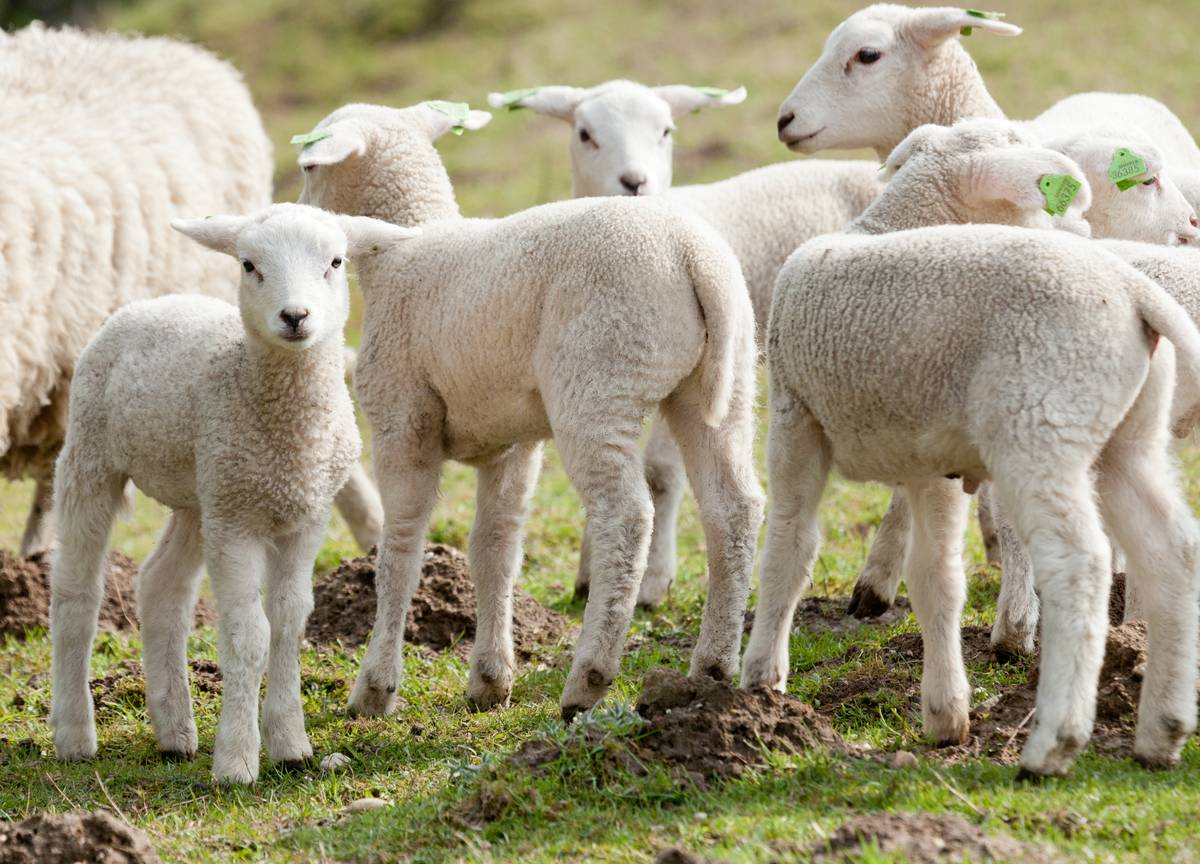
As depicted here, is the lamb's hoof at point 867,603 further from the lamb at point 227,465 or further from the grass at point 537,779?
the lamb at point 227,465

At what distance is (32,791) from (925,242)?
3.32 meters

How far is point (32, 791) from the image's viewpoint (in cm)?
530

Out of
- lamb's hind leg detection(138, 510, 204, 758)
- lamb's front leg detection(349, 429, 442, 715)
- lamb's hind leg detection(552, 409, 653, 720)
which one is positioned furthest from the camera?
lamb's front leg detection(349, 429, 442, 715)

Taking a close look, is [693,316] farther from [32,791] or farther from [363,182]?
[32,791]

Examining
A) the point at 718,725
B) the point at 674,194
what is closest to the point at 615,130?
the point at 674,194

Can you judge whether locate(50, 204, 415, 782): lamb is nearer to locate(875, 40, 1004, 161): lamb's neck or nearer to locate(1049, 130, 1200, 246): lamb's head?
locate(1049, 130, 1200, 246): lamb's head

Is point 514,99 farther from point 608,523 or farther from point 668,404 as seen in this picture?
point 608,523

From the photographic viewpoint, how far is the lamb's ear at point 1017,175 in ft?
16.8

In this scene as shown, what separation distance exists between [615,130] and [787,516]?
3331mm

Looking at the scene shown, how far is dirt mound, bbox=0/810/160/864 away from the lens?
411 cm

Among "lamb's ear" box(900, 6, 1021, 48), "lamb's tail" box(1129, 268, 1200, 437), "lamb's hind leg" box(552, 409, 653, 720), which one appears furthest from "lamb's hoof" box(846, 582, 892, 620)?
"lamb's tail" box(1129, 268, 1200, 437)

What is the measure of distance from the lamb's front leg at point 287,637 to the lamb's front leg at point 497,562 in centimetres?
84

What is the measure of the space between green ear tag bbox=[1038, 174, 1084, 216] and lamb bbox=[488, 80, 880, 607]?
2156 millimetres

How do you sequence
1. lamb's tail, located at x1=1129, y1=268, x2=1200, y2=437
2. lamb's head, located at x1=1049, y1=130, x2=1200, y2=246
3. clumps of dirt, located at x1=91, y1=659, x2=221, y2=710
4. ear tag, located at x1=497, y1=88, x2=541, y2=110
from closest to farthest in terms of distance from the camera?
lamb's tail, located at x1=1129, y1=268, x2=1200, y2=437 < lamb's head, located at x1=1049, y1=130, x2=1200, y2=246 < clumps of dirt, located at x1=91, y1=659, x2=221, y2=710 < ear tag, located at x1=497, y1=88, x2=541, y2=110
